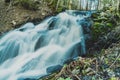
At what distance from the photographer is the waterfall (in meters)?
4.76

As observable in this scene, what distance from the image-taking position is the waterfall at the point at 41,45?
187 inches

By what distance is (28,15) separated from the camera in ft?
20.7

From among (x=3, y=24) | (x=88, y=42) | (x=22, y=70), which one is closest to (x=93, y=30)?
(x=88, y=42)

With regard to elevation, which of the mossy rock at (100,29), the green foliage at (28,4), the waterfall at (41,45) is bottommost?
the waterfall at (41,45)

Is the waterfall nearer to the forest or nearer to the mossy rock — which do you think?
the forest

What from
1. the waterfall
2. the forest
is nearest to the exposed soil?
the forest

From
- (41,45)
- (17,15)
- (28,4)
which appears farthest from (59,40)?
(28,4)

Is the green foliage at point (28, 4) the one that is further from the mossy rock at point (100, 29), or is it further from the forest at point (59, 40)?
the mossy rock at point (100, 29)

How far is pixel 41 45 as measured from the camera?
18.0 ft

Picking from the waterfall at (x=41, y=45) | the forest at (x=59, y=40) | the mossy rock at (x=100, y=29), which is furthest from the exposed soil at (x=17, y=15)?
the mossy rock at (x=100, y=29)

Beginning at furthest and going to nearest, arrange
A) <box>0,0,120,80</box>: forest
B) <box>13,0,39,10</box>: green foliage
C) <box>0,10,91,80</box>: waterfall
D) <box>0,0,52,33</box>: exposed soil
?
1. <box>13,0,39,10</box>: green foliage
2. <box>0,0,52,33</box>: exposed soil
3. <box>0,10,91,80</box>: waterfall
4. <box>0,0,120,80</box>: forest

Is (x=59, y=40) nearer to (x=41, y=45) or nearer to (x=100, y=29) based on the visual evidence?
(x=41, y=45)

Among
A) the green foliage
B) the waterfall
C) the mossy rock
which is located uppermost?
the green foliage

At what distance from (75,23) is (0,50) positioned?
1.55 meters
